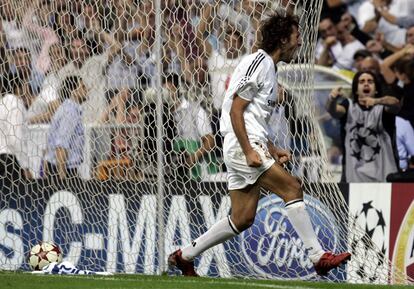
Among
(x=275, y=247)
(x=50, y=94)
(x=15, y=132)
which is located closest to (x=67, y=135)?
(x=50, y=94)

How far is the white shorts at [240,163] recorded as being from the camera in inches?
328

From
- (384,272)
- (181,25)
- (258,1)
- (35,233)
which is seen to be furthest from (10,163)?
(384,272)

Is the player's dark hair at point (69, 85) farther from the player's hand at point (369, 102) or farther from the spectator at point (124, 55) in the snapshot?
the player's hand at point (369, 102)

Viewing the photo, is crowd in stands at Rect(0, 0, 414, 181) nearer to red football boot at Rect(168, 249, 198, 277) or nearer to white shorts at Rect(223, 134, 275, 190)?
red football boot at Rect(168, 249, 198, 277)

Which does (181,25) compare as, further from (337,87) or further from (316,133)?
(337,87)

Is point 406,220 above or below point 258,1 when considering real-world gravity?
below

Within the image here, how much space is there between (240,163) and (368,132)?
4371 mm

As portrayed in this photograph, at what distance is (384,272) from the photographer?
9.93m

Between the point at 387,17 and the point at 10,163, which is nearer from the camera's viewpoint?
the point at 10,163

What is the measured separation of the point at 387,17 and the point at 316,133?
12.7 ft

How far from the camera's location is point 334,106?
42.9ft

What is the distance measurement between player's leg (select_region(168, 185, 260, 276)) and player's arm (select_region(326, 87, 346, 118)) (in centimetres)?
453

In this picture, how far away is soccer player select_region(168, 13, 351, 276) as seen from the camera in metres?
8.22

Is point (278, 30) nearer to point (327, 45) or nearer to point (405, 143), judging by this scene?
point (405, 143)
